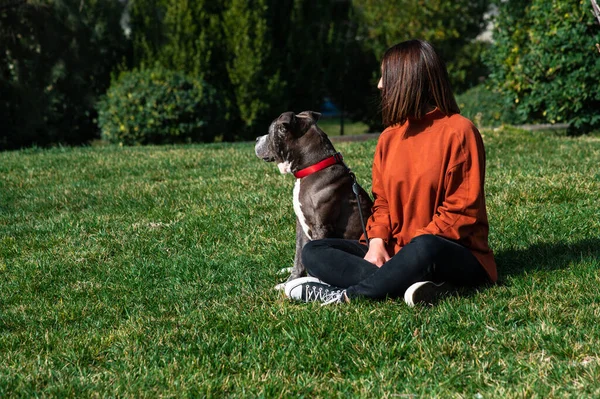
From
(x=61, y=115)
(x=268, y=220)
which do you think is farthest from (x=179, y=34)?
(x=268, y=220)

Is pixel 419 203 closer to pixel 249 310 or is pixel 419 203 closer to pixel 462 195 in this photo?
pixel 462 195

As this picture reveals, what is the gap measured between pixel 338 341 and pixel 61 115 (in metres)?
12.5

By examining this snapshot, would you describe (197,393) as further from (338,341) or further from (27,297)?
(27,297)

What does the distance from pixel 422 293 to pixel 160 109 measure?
10.4 metres

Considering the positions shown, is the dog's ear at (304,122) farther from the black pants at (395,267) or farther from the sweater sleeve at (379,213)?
the black pants at (395,267)

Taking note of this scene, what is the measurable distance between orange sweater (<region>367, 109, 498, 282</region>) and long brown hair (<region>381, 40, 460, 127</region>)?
0.11 metres

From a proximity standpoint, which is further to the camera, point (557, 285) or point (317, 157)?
point (317, 157)

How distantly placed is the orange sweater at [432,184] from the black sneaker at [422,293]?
0.96ft

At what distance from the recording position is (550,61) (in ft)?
39.4

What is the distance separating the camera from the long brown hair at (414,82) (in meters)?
4.23

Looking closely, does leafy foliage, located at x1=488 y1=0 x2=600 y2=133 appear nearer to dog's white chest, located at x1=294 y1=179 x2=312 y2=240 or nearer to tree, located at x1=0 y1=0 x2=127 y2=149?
tree, located at x1=0 y1=0 x2=127 y2=149

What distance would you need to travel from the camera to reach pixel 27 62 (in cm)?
1448

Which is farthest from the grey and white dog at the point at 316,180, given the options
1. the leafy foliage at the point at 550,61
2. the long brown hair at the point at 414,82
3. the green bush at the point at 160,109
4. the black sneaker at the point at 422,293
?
the green bush at the point at 160,109

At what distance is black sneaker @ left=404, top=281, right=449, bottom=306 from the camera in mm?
4156
